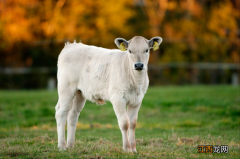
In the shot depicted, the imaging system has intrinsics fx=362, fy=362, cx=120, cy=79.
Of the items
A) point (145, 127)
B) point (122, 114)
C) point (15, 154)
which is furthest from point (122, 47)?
point (145, 127)

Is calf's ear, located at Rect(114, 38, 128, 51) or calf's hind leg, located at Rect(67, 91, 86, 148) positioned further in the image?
calf's hind leg, located at Rect(67, 91, 86, 148)

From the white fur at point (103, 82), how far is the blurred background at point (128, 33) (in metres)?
17.3

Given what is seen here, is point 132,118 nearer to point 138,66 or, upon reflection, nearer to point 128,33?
point 138,66

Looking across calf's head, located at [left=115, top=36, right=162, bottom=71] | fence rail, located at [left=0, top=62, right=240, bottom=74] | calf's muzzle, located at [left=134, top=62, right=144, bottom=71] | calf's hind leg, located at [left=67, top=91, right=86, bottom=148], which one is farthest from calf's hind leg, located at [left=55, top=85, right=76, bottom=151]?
fence rail, located at [left=0, top=62, right=240, bottom=74]

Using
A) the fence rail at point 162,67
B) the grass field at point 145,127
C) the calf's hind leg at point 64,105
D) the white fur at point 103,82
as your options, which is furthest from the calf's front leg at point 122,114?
the fence rail at point 162,67

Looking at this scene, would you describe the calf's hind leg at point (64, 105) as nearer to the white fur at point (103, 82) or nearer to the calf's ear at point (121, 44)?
the white fur at point (103, 82)

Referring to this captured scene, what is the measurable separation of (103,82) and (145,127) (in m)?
5.13

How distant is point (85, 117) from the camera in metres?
14.4

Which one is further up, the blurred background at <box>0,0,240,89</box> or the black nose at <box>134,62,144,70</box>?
the blurred background at <box>0,0,240,89</box>

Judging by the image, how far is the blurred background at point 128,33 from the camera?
2756 cm

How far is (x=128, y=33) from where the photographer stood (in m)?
30.8

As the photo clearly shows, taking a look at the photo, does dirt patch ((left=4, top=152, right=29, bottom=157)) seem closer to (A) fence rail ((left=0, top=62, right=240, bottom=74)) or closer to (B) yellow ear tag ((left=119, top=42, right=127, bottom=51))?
(B) yellow ear tag ((left=119, top=42, right=127, bottom=51))

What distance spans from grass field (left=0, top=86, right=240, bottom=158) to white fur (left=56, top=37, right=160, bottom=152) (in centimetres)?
57

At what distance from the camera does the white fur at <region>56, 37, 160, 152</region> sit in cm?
720
